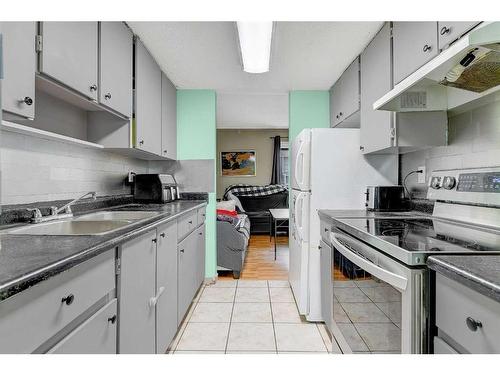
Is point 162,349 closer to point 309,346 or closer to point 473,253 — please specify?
point 309,346

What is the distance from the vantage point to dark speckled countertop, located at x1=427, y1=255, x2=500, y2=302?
2.21 feet

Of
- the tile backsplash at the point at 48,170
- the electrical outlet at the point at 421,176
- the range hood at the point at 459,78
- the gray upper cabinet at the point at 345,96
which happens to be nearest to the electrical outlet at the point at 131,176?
the tile backsplash at the point at 48,170

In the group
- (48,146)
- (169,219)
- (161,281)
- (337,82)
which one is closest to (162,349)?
(161,281)

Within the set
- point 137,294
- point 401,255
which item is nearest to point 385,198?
point 401,255

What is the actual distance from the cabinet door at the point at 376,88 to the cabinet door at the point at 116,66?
1.75 metres

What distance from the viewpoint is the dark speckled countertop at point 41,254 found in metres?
0.68

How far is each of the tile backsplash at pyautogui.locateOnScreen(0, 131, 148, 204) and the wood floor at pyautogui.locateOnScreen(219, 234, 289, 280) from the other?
1878 mm

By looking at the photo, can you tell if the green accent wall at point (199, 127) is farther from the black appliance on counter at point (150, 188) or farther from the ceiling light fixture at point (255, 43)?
the ceiling light fixture at point (255, 43)

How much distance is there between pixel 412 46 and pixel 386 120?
0.45 meters

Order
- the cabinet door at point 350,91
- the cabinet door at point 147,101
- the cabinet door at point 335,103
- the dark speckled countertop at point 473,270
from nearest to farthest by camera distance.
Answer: the dark speckled countertop at point 473,270 → the cabinet door at point 147,101 → the cabinet door at point 350,91 → the cabinet door at point 335,103

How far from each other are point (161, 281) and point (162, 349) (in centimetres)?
40

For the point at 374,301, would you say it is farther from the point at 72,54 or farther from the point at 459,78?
the point at 72,54

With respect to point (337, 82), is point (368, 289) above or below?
below

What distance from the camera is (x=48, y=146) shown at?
1.76 meters
